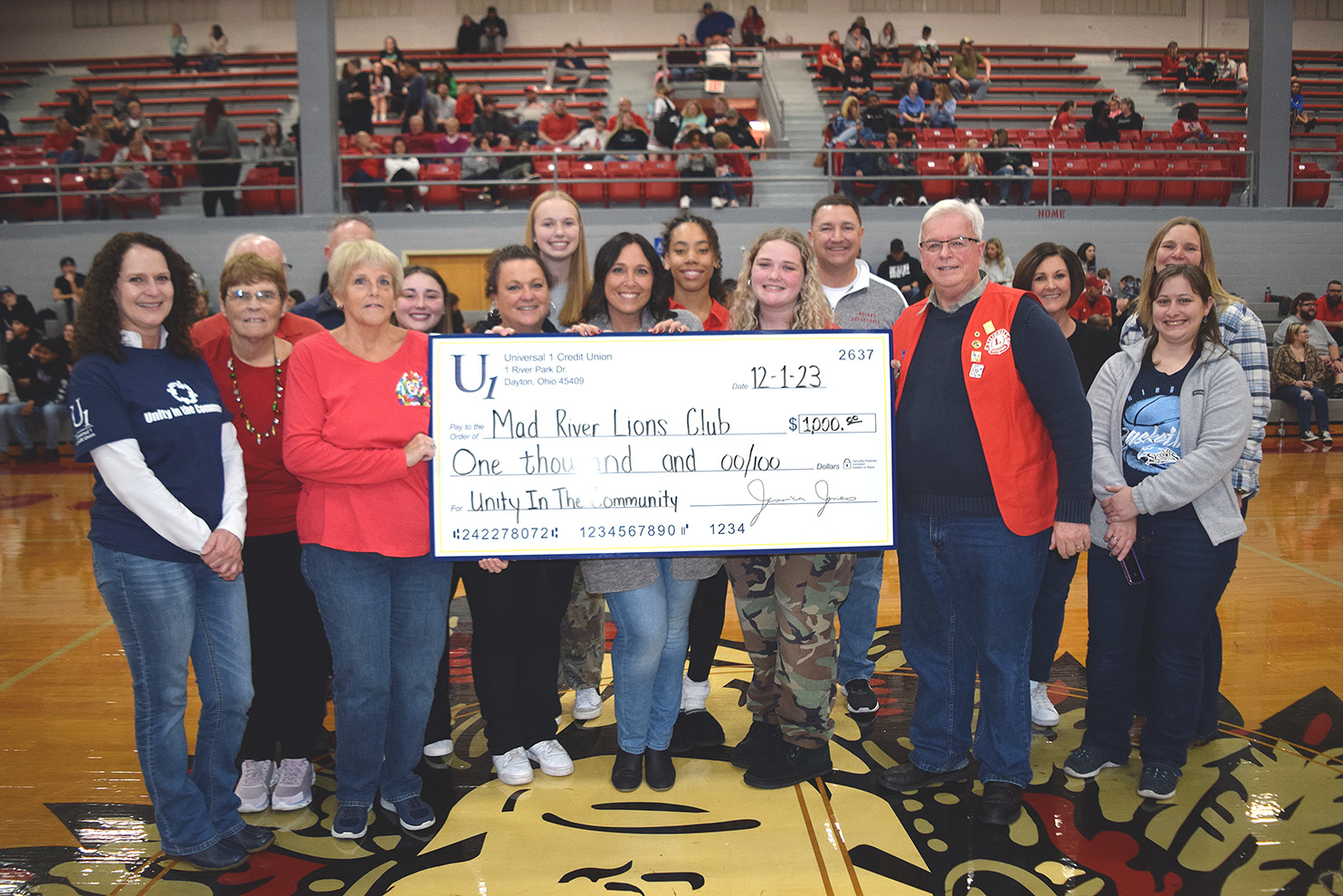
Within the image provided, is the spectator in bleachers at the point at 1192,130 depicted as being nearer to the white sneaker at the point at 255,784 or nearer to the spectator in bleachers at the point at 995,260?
the spectator in bleachers at the point at 995,260

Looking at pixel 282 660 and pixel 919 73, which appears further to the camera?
pixel 919 73

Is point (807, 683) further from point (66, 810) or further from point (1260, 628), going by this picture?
point (1260, 628)

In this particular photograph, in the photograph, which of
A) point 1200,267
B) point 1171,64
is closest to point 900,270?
point 1200,267

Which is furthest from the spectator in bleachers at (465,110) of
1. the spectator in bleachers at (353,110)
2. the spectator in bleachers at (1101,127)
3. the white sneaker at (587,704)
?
the white sneaker at (587,704)

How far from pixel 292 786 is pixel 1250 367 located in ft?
11.2

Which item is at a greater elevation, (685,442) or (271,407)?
(271,407)

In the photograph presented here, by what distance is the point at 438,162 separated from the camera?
12078mm

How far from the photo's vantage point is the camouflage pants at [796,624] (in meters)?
2.87

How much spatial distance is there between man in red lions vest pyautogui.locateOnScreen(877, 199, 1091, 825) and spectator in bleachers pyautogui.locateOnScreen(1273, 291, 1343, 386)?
9167mm

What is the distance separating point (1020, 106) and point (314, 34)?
37.0 feet

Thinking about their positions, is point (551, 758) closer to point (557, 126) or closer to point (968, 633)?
point (968, 633)

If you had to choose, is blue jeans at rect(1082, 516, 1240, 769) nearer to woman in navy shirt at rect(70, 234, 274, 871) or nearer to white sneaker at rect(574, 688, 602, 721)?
white sneaker at rect(574, 688, 602, 721)

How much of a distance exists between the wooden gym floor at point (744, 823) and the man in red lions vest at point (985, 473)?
0.82 feet

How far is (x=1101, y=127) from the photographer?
12.8 m
